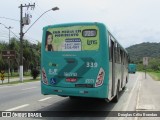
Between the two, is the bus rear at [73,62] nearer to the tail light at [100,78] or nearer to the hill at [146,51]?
the tail light at [100,78]

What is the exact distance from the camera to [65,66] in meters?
12.3

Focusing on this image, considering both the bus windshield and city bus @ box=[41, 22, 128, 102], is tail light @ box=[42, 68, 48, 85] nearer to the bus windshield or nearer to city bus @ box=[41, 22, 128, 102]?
city bus @ box=[41, 22, 128, 102]

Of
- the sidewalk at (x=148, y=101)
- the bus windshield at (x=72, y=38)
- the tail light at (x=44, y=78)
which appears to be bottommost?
the sidewalk at (x=148, y=101)

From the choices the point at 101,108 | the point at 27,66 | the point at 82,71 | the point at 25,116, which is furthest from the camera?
the point at 27,66

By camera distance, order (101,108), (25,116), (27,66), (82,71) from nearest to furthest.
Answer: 1. (25,116)
2. (82,71)
3. (101,108)
4. (27,66)

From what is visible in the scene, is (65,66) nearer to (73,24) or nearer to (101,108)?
(73,24)

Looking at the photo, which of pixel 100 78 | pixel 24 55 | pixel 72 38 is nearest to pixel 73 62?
pixel 72 38

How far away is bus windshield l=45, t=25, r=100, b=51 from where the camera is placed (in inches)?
476

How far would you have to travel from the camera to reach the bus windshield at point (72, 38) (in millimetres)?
12102

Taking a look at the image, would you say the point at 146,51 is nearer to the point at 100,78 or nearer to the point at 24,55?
the point at 24,55

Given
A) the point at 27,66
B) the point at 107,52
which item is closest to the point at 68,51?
the point at 107,52

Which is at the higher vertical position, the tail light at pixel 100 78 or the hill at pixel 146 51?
the hill at pixel 146 51

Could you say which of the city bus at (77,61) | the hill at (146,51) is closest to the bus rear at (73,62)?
the city bus at (77,61)

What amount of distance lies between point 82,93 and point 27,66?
65739mm
